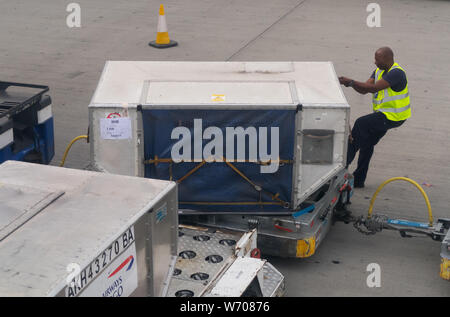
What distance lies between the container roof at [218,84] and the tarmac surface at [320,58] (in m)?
1.85

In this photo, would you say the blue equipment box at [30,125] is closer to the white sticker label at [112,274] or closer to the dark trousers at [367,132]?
the dark trousers at [367,132]

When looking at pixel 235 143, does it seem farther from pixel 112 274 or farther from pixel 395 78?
pixel 112 274

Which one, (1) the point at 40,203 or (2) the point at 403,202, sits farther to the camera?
(2) the point at 403,202

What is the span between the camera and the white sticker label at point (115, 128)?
696 cm

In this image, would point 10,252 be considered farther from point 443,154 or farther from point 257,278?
point 443,154

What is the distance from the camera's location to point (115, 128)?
22.9 feet

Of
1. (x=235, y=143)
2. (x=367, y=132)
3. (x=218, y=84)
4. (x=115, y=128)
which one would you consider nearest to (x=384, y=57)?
(x=367, y=132)

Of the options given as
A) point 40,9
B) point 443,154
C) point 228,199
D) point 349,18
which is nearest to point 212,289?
point 228,199

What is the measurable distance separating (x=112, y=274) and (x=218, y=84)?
351cm

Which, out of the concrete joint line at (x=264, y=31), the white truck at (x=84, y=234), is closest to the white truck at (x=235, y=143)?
the white truck at (x=84, y=234)

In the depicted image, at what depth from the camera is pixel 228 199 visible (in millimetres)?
7340

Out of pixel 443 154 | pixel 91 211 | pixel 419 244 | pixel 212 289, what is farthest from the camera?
pixel 443 154

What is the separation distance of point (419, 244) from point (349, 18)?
11.4 meters

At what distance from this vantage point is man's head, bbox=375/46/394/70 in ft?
27.9
